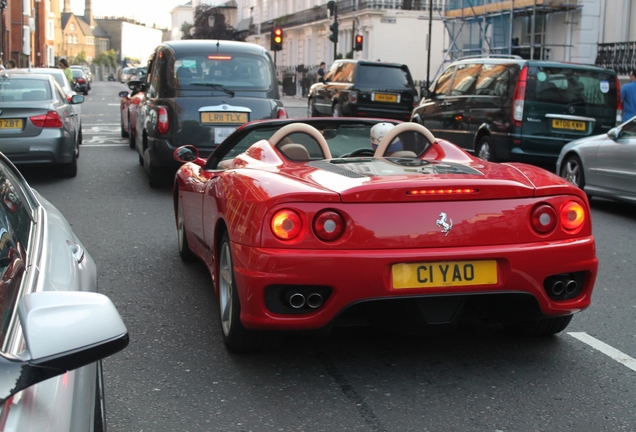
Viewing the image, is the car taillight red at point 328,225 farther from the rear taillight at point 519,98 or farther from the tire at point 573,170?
the rear taillight at point 519,98

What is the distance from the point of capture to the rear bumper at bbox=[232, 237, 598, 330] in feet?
13.1

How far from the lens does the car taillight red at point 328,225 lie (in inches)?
159

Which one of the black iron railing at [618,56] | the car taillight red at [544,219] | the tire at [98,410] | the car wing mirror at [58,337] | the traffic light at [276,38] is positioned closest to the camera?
the car wing mirror at [58,337]

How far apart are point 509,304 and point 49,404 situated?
2.93 metres

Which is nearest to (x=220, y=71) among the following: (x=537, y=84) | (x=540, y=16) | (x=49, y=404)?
(x=537, y=84)

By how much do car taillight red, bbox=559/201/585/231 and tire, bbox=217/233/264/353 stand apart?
155cm

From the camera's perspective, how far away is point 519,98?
43.9ft

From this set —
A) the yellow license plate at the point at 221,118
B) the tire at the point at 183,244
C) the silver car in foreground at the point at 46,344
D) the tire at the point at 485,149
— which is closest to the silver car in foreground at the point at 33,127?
the yellow license plate at the point at 221,118

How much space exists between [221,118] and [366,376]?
690cm

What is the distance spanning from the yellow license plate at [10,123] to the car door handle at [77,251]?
8565 mm

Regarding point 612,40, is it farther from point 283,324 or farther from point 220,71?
point 283,324

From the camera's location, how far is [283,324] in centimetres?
410

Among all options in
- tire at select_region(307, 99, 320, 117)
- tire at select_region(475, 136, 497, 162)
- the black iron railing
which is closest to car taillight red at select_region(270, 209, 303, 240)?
tire at select_region(475, 136, 497, 162)

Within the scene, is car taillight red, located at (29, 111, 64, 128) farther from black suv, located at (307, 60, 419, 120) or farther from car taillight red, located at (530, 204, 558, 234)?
black suv, located at (307, 60, 419, 120)
